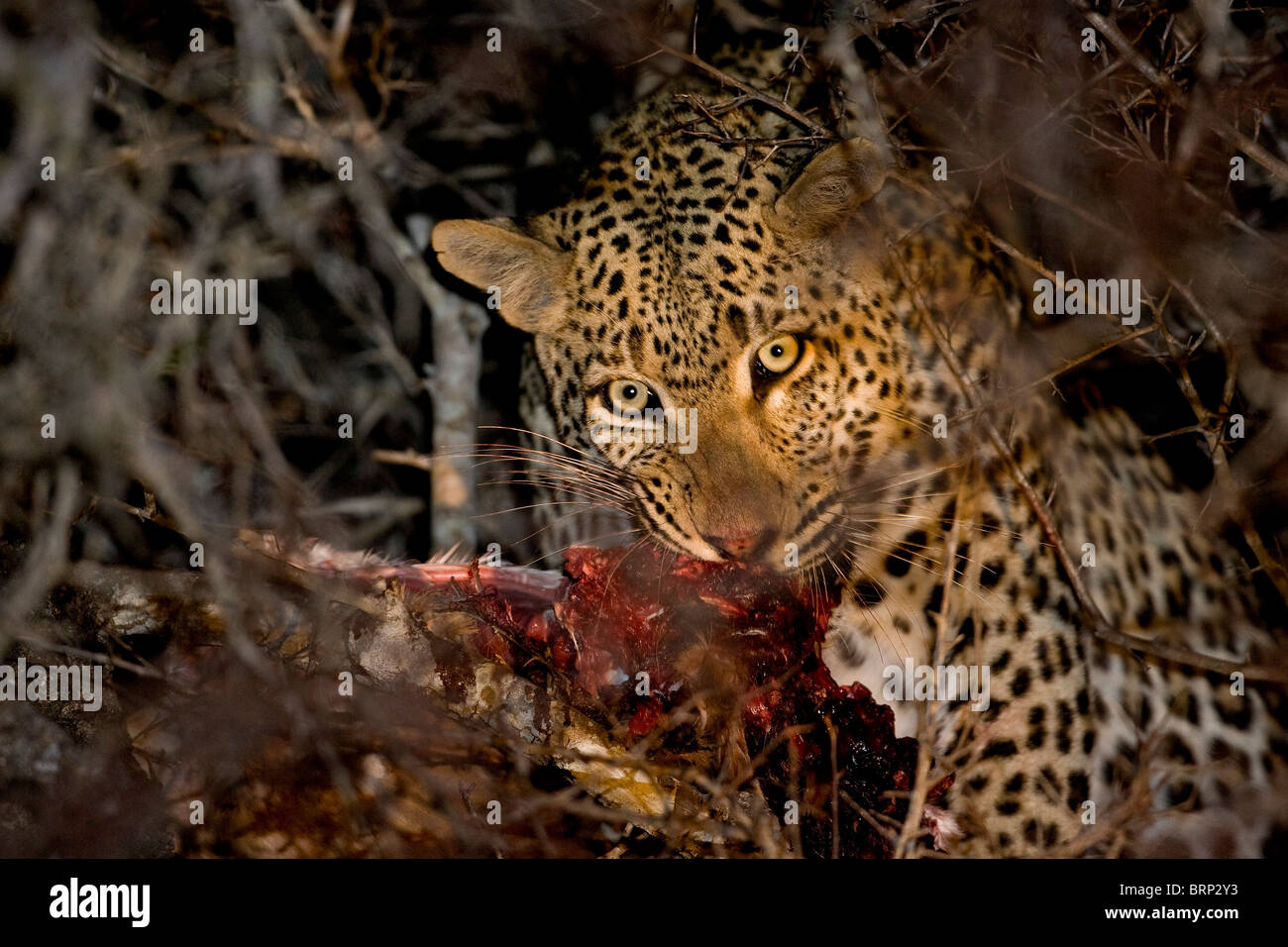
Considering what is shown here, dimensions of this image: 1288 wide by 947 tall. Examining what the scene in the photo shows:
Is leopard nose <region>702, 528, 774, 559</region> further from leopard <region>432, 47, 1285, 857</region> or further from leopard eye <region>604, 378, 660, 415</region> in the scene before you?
leopard eye <region>604, 378, 660, 415</region>

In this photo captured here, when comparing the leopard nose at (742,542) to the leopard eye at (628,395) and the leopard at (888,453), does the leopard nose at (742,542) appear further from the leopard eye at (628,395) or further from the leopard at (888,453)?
the leopard eye at (628,395)

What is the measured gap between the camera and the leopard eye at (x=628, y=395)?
3906 mm

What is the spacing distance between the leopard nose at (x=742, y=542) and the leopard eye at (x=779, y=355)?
551 mm

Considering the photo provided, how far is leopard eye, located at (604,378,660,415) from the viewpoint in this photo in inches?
154

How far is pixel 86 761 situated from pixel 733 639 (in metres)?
1.99

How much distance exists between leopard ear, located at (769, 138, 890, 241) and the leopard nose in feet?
3.22

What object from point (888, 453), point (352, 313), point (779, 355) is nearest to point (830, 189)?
point (779, 355)

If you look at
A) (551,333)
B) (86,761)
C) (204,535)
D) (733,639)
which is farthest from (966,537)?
(86,761)

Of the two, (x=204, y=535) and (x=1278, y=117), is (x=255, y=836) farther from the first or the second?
(x=1278, y=117)

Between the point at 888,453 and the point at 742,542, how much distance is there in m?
0.73

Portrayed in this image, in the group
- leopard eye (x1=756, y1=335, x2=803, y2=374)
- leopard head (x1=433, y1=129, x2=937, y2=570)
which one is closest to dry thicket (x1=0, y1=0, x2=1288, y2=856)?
leopard head (x1=433, y1=129, x2=937, y2=570)

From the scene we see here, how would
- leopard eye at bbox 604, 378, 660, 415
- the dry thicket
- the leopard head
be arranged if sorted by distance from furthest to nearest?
leopard eye at bbox 604, 378, 660, 415, the leopard head, the dry thicket

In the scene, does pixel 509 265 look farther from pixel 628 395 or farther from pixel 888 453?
pixel 888 453

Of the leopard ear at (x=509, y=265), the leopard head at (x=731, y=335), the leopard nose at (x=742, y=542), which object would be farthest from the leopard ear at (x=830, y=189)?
the leopard nose at (x=742, y=542)
